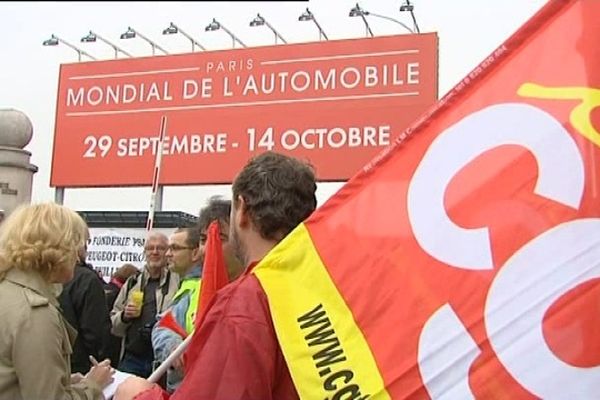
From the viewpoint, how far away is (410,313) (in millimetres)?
1536

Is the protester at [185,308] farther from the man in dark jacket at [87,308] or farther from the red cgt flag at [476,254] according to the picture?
the red cgt flag at [476,254]

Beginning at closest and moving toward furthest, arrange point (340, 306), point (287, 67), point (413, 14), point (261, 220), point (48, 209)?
point (340, 306)
point (261, 220)
point (48, 209)
point (413, 14)
point (287, 67)

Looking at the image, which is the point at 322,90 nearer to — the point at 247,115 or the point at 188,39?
the point at 247,115

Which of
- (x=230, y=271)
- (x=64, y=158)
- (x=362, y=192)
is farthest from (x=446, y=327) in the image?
(x=64, y=158)

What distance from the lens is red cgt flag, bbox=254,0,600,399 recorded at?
147 centimetres

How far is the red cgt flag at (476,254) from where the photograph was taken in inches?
58.0

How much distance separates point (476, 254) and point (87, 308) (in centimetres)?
315

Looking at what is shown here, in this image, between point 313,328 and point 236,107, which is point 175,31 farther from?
point 313,328

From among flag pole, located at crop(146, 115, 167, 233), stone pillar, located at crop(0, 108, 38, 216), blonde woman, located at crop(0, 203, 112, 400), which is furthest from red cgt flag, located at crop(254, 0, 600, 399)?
stone pillar, located at crop(0, 108, 38, 216)

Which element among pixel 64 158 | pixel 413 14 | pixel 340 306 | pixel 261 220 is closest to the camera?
pixel 340 306

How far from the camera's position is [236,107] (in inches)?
556

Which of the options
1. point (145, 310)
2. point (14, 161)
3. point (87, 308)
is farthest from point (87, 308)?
point (14, 161)

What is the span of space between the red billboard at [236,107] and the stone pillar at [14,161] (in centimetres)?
561

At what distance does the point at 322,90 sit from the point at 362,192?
11.9 metres
